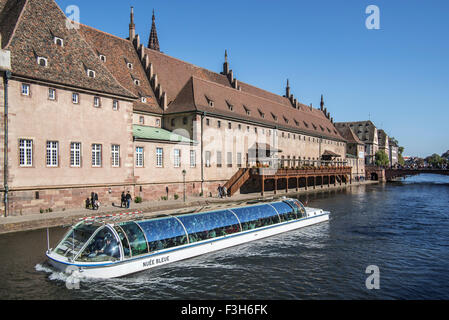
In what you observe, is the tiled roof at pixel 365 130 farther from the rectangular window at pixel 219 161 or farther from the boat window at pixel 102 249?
the boat window at pixel 102 249

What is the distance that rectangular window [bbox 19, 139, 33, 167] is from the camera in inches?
980

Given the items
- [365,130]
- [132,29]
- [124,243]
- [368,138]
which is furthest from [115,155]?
[365,130]

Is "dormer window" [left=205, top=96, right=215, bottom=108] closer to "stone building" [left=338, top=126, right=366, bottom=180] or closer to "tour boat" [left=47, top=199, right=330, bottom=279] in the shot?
"tour boat" [left=47, top=199, right=330, bottom=279]

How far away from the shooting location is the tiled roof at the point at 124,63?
39.0 metres

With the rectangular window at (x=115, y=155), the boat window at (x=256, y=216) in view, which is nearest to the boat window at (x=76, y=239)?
the boat window at (x=256, y=216)

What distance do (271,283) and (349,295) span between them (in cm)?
300

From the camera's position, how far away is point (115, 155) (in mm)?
31438

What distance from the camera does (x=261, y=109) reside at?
5666 centimetres

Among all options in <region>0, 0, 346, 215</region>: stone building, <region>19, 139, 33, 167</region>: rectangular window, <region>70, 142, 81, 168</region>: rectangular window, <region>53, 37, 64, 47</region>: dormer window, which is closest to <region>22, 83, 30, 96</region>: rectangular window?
<region>0, 0, 346, 215</region>: stone building

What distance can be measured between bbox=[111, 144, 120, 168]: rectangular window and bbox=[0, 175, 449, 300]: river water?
401 inches

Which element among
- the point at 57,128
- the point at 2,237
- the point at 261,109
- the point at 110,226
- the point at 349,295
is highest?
the point at 261,109

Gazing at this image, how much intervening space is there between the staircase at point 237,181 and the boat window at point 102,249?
2853 centimetres
